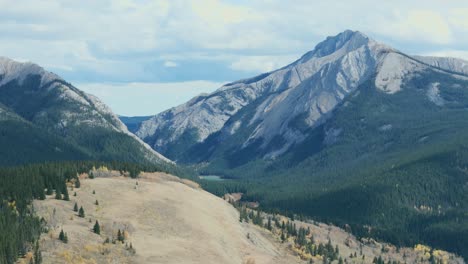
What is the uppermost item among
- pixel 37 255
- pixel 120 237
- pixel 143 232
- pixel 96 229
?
pixel 96 229

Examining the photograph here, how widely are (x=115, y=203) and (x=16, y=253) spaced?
167 feet

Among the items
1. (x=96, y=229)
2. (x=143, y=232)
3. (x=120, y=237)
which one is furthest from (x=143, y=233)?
(x=96, y=229)

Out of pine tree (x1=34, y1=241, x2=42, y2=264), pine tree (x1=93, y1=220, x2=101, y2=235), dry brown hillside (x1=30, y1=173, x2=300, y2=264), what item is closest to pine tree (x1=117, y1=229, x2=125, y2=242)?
dry brown hillside (x1=30, y1=173, x2=300, y2=264)

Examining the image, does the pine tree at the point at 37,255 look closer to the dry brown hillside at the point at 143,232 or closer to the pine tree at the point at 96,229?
the dry brown hillside at the point at 143,232

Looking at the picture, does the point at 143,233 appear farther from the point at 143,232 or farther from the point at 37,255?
the point at 37,255

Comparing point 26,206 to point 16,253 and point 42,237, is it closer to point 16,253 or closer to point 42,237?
point 42,237

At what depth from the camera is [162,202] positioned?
190375mm

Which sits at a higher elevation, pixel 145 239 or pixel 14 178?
pixel 14 178

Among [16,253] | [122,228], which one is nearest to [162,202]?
[122,228]

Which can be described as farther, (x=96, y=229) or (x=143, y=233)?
(x=143, y=233)

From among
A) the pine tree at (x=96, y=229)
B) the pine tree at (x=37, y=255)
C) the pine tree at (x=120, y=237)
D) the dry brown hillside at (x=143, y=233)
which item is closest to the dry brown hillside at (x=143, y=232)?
the dry brown hillside at (x=143, y=233)

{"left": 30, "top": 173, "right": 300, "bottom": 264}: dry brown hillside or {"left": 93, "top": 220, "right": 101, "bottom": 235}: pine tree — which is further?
{"left": 93, "top": 220, "right": 101, "bottom": 235}: pine tree

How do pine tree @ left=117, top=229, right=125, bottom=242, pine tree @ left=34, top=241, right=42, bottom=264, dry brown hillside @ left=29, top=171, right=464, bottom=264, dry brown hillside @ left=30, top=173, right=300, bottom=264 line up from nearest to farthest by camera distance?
pine tree @ left=34, top=241, right=42, bottom=264, dry brown hillside @ left=30, top=173, right=300, bottom=264, dry brown hillside @ left=29, top=171, right=464, bottom=264, pine tree @ left=117, top=229, right=125, bottom=242

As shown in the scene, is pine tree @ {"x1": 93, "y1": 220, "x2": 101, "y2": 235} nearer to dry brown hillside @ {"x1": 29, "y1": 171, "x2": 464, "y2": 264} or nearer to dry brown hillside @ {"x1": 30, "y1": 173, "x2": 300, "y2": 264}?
dry brown hillside @ {"x1": 29, "y1": 171, "x2": 464, "y2": 264}
